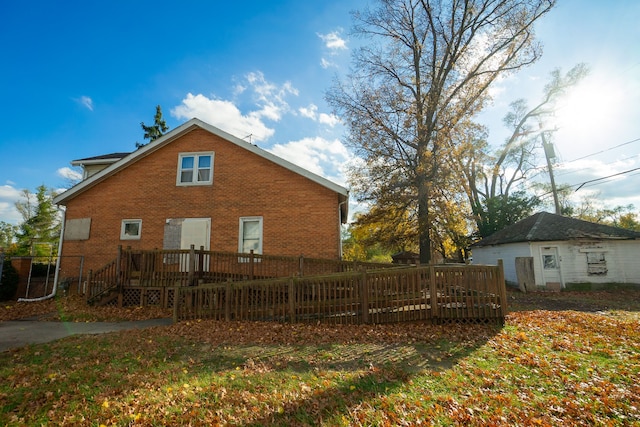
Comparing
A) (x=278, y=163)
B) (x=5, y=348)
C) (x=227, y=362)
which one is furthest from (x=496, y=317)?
(x=5, y=348)

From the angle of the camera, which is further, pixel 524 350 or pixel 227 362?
pixel 524 350

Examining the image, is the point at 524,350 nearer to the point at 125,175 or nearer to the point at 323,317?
the point at 323,317

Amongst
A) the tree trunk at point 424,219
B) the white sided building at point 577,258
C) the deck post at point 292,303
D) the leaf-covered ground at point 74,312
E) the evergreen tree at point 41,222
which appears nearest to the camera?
the deck post at point 292,303

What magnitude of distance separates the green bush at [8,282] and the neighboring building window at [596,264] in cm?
2912

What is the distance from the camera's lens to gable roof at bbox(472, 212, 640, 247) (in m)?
17.6

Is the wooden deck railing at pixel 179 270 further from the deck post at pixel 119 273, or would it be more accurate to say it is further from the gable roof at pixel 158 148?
the gable roof at pixel 158 148

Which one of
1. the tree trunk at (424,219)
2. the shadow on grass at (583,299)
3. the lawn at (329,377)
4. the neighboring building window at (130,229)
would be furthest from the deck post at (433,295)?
the neighboring building window at (130,229)

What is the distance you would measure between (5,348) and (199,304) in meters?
3.98

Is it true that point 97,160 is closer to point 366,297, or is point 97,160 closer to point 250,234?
point 250,234

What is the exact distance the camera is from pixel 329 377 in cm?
463

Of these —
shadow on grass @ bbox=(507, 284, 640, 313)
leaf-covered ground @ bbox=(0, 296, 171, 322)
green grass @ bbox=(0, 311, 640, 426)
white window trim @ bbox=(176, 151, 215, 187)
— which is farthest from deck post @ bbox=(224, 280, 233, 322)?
shadow on grass @ bbox=(507, 284, 640, 313)

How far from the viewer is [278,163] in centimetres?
1342

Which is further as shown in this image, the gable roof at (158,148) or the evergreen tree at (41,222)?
the evergreen tree at (41,222)

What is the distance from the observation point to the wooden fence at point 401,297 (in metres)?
8.03
